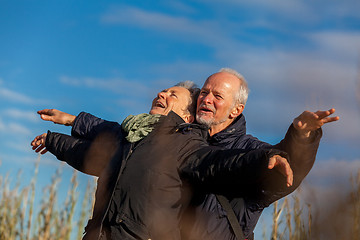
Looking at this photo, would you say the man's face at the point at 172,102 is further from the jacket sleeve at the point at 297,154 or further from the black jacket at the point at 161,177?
the jacket sleeve at the point at 297,154

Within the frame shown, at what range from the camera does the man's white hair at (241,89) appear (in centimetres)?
329

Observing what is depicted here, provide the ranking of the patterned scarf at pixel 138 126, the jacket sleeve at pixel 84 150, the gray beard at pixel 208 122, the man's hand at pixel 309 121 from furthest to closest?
the gray beard at pixel 208 122
the jacket sleeve at pixel 84 150
the patterned scarf at pixel 138 126
the man's hand at pixel 309 121

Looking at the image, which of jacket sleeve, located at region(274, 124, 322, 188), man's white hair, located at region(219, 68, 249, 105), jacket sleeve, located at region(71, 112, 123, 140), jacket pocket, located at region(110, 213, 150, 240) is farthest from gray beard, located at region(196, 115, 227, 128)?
jacket pocket, located at region(110, 213, 150, 240)

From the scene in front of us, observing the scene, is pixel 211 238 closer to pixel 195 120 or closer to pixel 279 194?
pixel 279 194

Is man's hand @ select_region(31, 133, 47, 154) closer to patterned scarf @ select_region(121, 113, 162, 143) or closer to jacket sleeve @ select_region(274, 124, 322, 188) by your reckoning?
patterned scarf @ select_region(121, 113, 162, 143)

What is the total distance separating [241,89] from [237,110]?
159 millimetres

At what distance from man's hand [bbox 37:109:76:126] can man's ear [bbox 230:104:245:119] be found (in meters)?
1.08

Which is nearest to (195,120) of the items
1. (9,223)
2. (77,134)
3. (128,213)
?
(77,134)

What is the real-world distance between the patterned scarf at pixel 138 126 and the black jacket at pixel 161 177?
38 mm

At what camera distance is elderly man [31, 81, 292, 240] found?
2283mm

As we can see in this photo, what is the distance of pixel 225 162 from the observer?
2.31 meters

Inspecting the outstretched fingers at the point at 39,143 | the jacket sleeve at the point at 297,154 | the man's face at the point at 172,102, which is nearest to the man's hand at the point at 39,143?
the outstretched fingers at the point at 39,143

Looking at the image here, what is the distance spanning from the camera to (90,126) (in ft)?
10.1

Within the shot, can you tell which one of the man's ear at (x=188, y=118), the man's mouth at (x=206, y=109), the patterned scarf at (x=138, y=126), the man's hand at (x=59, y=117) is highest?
the man's mouth at (x=206, y=109)
